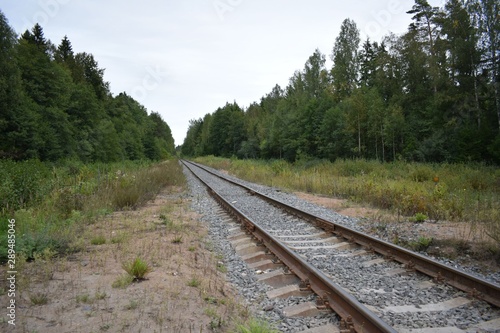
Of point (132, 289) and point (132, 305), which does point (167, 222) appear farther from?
point (132, 305)

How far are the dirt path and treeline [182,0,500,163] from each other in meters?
27.2

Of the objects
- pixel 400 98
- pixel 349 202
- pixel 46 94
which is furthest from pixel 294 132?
pixel 349 202

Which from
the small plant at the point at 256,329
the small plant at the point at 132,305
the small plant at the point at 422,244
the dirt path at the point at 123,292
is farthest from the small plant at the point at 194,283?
the small plant at the point at 422,244

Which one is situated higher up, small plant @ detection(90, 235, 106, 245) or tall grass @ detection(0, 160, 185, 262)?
tall grass @ detection(0, 160, 185, 262)

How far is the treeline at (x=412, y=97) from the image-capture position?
91.4 ft

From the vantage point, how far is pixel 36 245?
4949 millimetres

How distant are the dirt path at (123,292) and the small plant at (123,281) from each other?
0.07 feet

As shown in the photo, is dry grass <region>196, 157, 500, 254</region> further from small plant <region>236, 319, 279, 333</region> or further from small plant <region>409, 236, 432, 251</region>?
small plant <region>236, 319, 279, 333</region>

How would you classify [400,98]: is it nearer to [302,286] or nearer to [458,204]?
[458,204]

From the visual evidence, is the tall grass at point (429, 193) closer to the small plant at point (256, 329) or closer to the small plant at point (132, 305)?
the small plant at point (256, 329)

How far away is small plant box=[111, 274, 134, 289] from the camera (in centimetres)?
389

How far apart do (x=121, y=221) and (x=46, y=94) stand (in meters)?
31.0

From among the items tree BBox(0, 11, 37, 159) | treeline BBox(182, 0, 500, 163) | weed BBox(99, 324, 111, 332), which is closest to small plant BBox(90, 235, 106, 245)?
weed BBox(99, 324, 111, 332)

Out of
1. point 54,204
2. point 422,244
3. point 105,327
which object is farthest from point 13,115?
point 422,244
